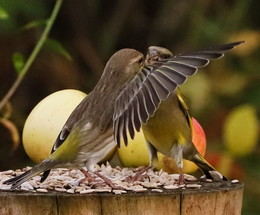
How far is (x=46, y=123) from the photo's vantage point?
4402mm

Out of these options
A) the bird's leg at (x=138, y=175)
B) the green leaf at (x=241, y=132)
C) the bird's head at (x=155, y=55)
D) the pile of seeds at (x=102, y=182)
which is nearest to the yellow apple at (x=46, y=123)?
the pile of seeds at (x=102, y=182)

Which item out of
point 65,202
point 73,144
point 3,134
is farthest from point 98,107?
point 3,134

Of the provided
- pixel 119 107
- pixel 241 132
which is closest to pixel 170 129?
pixel 119 107

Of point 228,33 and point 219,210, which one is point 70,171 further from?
point 228,33

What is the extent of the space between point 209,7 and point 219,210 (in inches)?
149

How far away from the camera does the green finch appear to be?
12.3 feet

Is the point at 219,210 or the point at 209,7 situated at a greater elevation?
the point at 209,7

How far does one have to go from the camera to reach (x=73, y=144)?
3.92 m

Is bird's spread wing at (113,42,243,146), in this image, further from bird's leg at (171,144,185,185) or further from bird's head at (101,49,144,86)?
bird's leg at (171,144,185,185)

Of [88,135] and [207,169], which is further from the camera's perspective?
[207,169]

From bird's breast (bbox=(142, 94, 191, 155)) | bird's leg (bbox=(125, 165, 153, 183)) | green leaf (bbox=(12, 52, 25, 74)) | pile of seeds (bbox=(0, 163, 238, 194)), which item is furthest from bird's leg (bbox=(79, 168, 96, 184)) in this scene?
green leaf (bbox=(12, 52, 25, 74))

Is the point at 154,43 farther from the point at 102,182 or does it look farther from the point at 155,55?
the point at 102,182

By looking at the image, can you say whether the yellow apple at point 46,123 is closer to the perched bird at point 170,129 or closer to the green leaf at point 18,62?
the perched bird at point 170,129

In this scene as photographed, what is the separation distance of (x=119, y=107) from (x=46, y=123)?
2.04 ft
